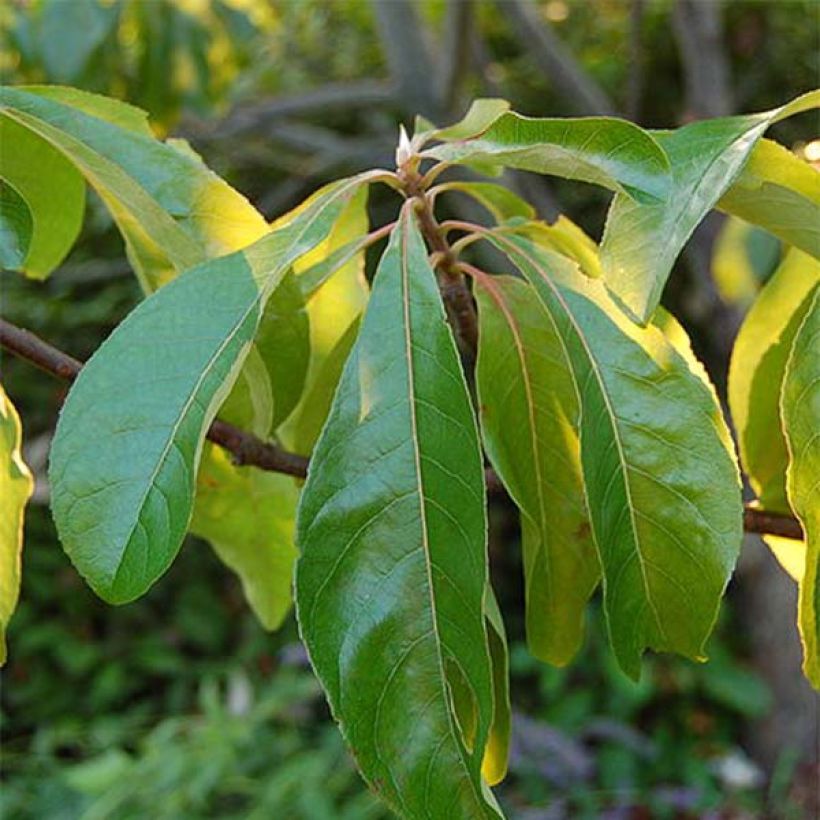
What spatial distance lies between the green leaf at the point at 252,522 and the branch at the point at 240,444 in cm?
7

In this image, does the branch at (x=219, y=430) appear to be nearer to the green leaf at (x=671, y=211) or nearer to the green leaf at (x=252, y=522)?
the green leaf at (x=252, y=522)

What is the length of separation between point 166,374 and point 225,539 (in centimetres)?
28

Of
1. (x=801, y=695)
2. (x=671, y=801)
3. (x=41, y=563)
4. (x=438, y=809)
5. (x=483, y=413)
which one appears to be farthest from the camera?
(x=41, y=563)

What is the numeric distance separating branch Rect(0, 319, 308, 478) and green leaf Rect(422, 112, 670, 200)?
20cm

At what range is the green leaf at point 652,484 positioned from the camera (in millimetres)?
574

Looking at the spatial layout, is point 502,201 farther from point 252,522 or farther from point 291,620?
point 291,620

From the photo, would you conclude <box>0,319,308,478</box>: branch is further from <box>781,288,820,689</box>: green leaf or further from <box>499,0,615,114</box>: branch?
<box>499,0,615,114</box>: branch

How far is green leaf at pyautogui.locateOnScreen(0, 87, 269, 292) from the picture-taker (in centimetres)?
60

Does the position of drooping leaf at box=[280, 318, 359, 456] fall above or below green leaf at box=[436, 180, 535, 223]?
below

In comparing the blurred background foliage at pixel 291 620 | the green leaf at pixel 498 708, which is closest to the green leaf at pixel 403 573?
the green leaf at pixel 498 708

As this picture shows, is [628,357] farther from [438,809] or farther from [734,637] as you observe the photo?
[734,637]

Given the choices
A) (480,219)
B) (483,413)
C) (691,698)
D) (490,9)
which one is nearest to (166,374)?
(483,413)

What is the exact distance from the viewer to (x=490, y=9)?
12.2 feet

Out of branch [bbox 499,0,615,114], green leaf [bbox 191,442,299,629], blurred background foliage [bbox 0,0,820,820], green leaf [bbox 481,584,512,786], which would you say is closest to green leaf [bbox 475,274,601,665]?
green leaf [bbox 481,584,512,786]
